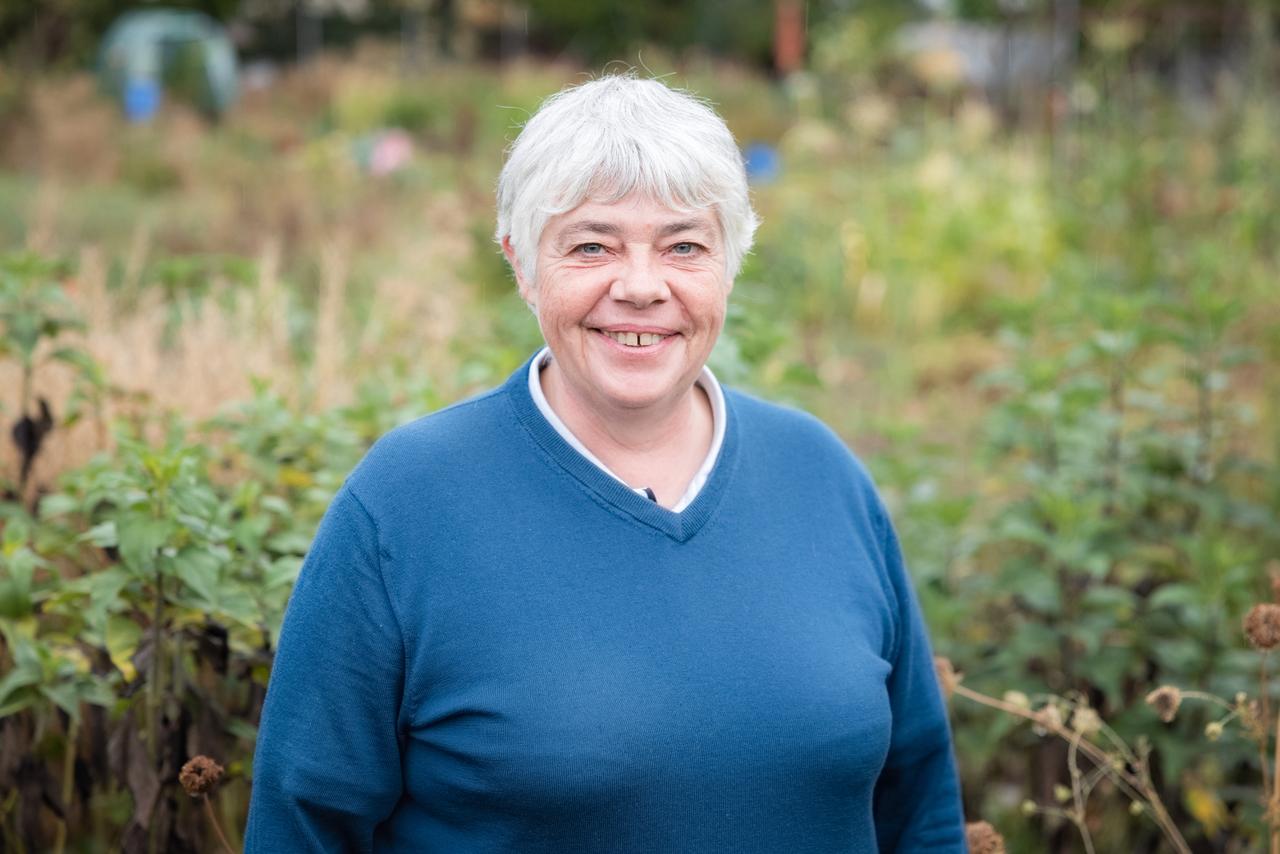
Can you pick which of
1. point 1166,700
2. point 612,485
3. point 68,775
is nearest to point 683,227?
point 612,485

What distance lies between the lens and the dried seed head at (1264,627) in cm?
218

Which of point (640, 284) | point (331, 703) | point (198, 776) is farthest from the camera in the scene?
point (198, 776)

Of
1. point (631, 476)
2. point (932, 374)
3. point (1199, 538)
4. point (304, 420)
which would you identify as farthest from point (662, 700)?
point (932, 374)

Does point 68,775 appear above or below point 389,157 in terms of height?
below

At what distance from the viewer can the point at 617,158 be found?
1961mm

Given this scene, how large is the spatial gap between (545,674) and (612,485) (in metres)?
0.30

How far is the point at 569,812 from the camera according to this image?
6.16 feet

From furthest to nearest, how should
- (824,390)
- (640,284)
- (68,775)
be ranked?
(824,390), (68,775), (640,284)

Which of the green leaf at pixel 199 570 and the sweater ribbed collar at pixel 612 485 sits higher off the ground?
the sweater ribbed collar at pixel 612 485

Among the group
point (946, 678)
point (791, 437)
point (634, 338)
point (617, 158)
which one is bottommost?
point (946, 678)

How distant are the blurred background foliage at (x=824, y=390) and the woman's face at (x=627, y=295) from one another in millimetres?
494

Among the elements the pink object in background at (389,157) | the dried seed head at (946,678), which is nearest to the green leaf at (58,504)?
the dried seed head at (946,678)

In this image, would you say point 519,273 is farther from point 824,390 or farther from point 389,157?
point 389,157

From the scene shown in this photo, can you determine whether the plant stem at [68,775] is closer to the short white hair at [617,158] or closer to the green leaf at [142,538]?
the green leaf at [142,538]
